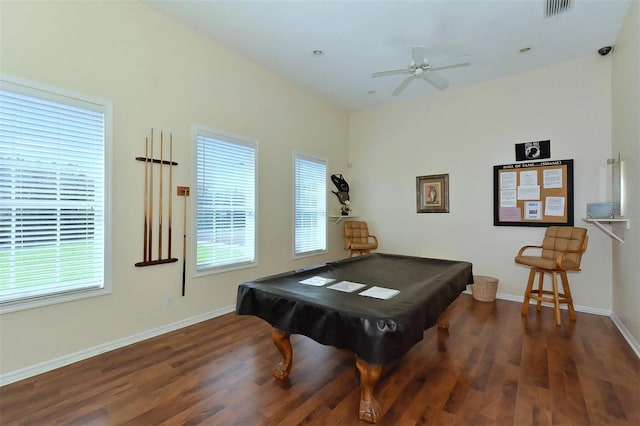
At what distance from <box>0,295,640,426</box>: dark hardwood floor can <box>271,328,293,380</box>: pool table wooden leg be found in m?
0.07

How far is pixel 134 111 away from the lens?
2.93 meters

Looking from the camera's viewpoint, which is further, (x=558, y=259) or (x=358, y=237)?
(x=358, y=237)

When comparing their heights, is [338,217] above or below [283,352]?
above

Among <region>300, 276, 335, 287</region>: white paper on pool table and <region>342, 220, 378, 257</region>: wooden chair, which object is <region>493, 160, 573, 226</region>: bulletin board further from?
<region>300, 276, 335, 287</region>: white paper on pool table

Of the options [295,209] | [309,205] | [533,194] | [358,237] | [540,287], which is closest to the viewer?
[540,287]

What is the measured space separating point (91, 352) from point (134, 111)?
7.42ft

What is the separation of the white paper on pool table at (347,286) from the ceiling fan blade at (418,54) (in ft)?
8.04

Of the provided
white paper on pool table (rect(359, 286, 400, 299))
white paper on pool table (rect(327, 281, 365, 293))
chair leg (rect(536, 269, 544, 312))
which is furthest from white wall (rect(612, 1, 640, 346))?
white paper on pool table (rect(327, 281, 365, 293))

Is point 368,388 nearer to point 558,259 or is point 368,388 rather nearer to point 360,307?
point 360,307

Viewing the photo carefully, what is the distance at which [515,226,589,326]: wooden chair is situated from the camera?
11.1ft

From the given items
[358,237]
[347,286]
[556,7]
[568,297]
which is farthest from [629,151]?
[358,237]

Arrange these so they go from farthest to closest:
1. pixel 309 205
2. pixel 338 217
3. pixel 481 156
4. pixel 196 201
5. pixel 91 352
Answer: pixel 338 217 → pixel 309 205 → pixel 481 156 → pixel 196 201 → pixel 91 352

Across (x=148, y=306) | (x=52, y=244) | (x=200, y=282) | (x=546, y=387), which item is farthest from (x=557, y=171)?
(x=52, y=244)

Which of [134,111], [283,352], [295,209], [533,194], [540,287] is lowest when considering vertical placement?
[283,352]
